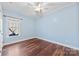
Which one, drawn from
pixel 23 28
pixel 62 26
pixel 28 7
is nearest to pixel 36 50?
pixel 23 28

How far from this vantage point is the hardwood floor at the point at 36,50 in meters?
1.55

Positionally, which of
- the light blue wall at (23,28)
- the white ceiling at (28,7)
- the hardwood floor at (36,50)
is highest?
the white ceiling at (28,7)

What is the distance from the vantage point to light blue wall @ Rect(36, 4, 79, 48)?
5.03 ft

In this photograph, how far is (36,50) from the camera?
158 centimetres

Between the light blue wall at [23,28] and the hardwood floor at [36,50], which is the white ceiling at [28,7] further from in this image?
the hardwood floor at [36,50]

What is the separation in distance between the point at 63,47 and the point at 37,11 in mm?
624

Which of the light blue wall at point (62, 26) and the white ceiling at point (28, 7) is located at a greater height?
the white ceiling at point (28, 7)

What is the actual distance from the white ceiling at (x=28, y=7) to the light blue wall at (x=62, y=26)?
0.07 metres

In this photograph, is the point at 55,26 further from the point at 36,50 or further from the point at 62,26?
the point at 36,50

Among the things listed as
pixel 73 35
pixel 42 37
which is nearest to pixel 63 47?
pixel 73 35

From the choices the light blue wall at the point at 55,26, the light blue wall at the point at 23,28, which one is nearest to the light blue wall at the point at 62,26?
the light blue wall at the point at 55,26

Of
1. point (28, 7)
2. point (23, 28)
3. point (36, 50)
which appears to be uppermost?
point (28, 7)

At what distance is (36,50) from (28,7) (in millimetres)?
615

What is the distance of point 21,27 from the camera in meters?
1.58
